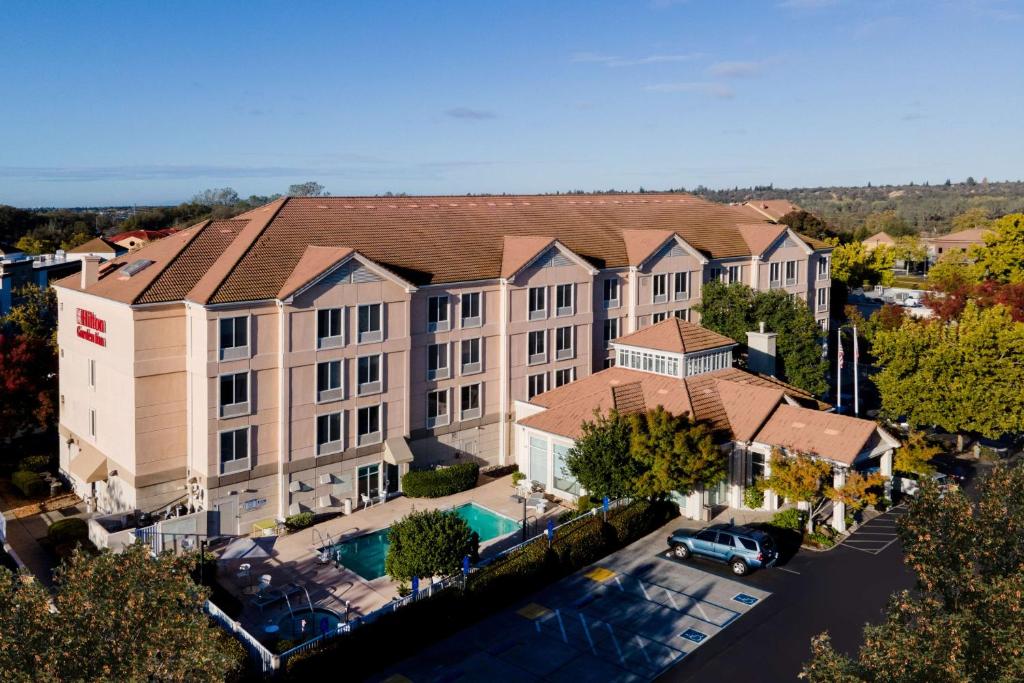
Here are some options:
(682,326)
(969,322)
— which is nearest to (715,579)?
(682,326)

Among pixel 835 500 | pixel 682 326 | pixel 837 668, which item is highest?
pixel 682 326

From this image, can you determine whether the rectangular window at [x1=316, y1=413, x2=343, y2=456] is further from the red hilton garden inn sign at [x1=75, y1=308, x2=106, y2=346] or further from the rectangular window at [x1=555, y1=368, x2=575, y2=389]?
the rectangular window at [x1=555, y1=368, x2=575, y2=389]

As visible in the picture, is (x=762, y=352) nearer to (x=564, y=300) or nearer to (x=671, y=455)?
(x=564, y=300)

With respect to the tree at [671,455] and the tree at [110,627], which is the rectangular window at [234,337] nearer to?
the tree at [671,455]

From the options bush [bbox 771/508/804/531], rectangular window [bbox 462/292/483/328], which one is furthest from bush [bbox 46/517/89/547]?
bush [bbox 771/508/804/531]

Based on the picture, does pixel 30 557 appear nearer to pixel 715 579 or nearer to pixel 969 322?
pixel 715 579

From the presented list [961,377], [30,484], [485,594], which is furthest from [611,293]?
[30,484]
